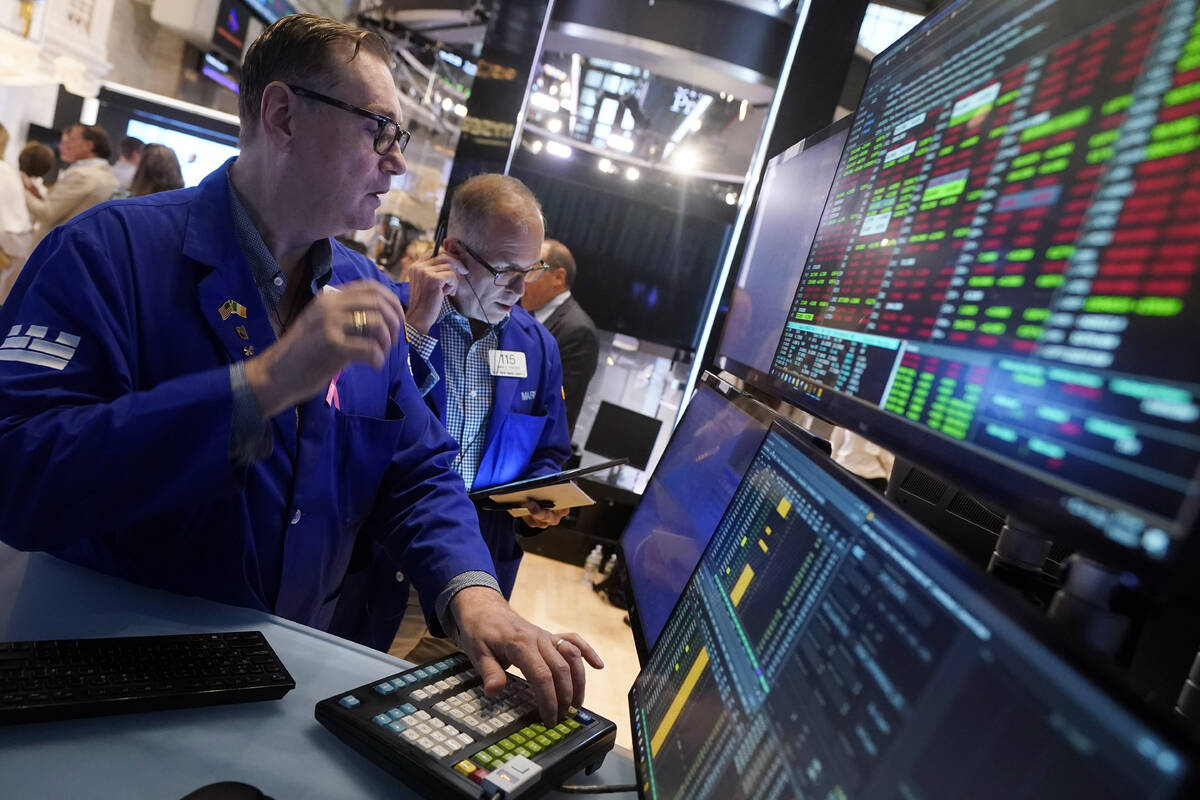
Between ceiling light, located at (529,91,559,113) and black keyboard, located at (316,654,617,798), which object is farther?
ceiling light, located at (529,91,559,113)

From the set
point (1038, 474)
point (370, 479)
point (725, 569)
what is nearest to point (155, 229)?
point (370, 479)

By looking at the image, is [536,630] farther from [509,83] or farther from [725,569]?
[509,83]

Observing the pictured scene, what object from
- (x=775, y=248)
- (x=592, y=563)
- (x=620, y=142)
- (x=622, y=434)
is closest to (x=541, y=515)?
(x=775, y=248)

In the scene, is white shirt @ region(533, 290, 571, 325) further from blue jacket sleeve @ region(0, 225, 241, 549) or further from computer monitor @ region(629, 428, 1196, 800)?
computer monitor @ region(629, 428, 1196, 800)

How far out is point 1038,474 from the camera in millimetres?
447

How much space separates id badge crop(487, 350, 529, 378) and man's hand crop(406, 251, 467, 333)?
0.74ft

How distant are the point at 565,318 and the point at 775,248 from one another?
247 cm

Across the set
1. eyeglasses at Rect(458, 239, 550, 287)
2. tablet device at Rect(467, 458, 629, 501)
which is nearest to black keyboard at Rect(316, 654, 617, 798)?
tablet device at Rect(467, 458, 629, 501)

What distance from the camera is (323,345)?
0.91 meters

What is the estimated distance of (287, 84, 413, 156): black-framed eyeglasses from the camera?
51.1 inches

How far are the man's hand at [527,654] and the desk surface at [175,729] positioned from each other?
10 cm

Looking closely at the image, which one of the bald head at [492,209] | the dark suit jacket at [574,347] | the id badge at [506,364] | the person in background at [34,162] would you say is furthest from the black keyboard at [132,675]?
the person in background at [34,162]

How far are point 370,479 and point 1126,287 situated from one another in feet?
4.16

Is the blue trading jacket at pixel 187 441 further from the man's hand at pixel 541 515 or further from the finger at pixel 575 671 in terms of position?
the man's hand at pixel 541 515
